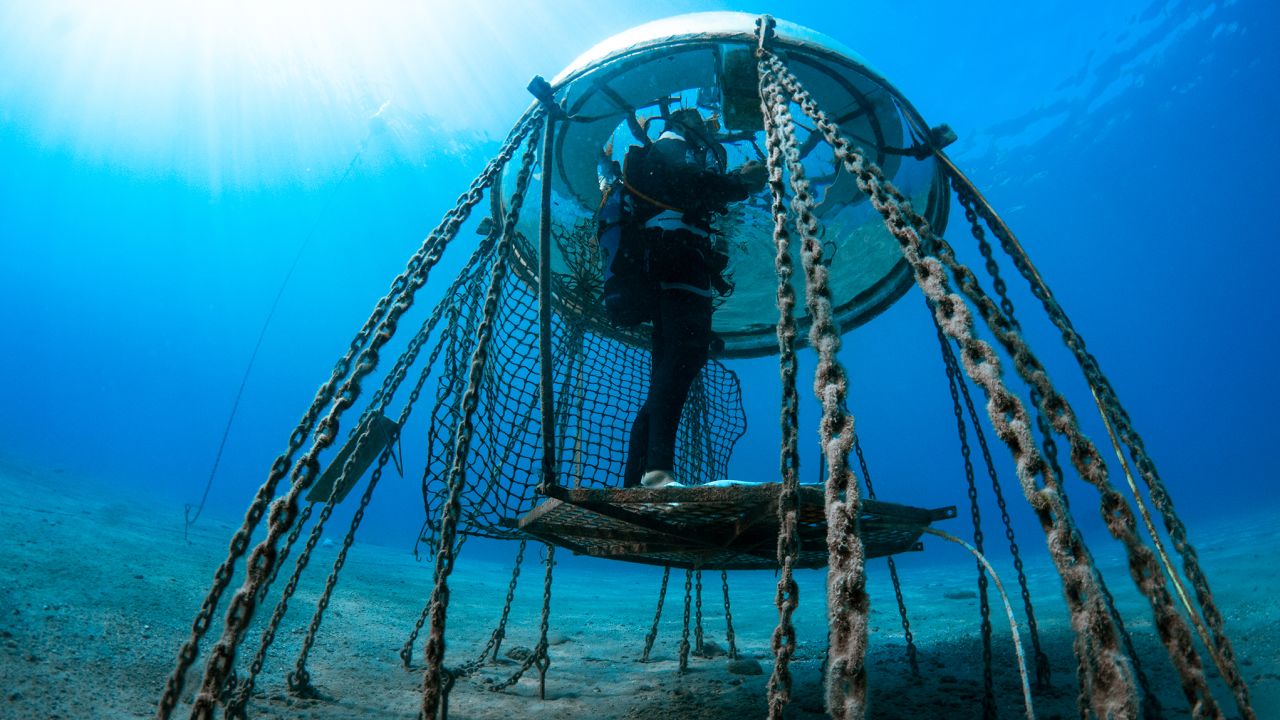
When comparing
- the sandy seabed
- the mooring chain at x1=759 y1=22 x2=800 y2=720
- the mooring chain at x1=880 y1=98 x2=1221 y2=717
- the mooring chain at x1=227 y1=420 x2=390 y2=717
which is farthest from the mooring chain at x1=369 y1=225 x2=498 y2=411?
the mooring chain at x1=880 y1=98 x2=1221 y2=717

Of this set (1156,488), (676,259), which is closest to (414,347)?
(676,259)

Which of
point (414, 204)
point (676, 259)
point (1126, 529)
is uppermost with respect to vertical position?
point (414, 204)

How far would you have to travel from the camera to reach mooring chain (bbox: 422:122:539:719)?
54.6 inches

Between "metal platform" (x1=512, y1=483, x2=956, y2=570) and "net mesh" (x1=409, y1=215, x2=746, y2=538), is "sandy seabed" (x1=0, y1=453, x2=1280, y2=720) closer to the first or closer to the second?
"metal platform" (x1=512, y1=483, x2=956, y2=570)

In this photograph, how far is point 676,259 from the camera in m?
3.51

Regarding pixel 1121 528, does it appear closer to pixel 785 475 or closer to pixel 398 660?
pixel 785 475

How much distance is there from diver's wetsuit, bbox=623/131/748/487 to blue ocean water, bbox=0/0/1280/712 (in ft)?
73.4

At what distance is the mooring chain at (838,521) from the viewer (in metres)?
Result: 1.02

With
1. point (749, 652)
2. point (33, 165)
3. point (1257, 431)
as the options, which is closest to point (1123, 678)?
point (749, 652)

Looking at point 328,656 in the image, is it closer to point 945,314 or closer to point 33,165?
point 945,314

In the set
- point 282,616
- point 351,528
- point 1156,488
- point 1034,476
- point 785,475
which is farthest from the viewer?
point 351,528

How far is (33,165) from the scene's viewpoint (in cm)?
6556

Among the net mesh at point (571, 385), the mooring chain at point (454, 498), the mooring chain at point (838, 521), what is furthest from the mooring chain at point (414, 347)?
the mooring chain at point (838, 521)

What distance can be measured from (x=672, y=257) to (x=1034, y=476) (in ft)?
8.71
